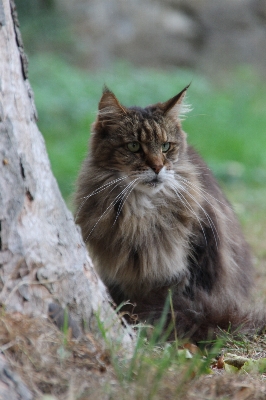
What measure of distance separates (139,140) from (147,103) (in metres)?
5.53

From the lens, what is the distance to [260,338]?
3.15 m

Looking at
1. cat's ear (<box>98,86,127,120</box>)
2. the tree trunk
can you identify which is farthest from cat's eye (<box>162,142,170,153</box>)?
the tree trunk

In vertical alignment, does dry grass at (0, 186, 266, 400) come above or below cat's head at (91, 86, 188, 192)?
below

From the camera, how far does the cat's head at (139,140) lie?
10.8ft

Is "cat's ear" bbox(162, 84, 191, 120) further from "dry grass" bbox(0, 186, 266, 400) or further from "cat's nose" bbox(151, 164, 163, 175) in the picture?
"dry grass" bbox(0, 186, 266, 400)

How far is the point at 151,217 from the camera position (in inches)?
133

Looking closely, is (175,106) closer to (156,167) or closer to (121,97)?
(156,167)

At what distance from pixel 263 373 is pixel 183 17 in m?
11.0

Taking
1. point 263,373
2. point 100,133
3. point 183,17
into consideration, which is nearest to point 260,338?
point 263,373

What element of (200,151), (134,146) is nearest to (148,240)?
(134,146)

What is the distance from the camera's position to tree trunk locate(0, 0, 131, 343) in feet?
7.52

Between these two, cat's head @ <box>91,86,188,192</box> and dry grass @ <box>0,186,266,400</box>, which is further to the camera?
cat's head @ <box>91,86,188,192</box>

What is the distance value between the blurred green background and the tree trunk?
3751 millimetres

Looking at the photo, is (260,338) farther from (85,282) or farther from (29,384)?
(29,384)
